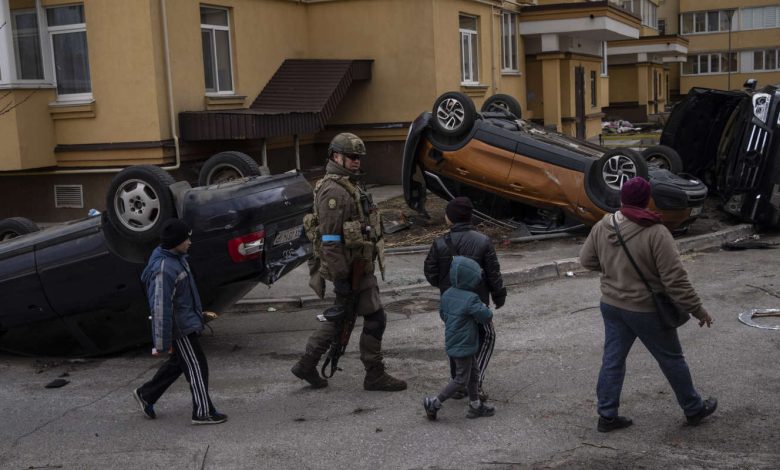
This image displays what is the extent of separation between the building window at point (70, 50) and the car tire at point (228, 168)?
6430 mm

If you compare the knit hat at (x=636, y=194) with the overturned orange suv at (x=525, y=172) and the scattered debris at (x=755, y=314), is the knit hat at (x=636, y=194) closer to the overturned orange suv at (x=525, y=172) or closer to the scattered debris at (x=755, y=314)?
the scattered debris at (x=755, y=314)

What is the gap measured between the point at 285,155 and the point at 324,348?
11256mm

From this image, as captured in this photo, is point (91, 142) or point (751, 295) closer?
point (751, 295)

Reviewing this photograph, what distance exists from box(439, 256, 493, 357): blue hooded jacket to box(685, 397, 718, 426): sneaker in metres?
1.36

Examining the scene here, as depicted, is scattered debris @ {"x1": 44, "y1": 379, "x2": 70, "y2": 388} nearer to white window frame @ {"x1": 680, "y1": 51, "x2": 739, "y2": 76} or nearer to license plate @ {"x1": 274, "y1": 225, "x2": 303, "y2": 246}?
license plate @ {"x1": 274, "y1": 225, "x2": 303, "y2": 246}

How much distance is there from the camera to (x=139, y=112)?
13766 millimetres

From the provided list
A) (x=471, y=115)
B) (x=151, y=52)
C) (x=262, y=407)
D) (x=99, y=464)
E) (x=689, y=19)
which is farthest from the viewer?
(x=689, y=19)

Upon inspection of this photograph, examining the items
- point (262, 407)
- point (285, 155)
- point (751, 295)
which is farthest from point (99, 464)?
point (285, 155)

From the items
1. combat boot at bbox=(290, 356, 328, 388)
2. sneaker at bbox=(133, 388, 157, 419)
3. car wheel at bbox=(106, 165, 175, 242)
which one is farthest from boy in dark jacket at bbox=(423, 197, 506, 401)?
car wheel at bbox=(106, 165, 175, 242)

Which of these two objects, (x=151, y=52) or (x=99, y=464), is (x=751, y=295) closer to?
(x=99, y=464)

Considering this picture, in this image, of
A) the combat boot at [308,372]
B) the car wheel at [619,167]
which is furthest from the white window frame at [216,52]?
the combat boot at [308,372]

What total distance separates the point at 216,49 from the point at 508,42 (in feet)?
31.2

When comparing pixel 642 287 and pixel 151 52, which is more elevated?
pixel 151 52

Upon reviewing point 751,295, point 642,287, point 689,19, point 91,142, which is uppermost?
point 689,19
